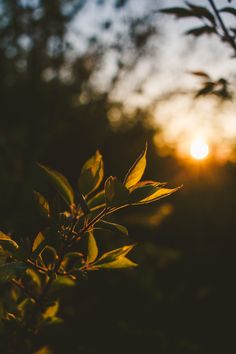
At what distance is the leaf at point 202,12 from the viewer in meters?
1.41

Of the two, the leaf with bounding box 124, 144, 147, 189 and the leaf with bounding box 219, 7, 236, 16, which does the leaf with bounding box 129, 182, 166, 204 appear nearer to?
the leaf with bounding box 124, 144, 147, 189

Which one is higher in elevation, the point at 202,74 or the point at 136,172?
the point at 202,74

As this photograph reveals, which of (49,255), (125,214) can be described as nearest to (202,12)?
(49,255)

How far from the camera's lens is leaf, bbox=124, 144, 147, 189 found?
927mm

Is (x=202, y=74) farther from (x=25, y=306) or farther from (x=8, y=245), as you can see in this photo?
(x=25, y=306)

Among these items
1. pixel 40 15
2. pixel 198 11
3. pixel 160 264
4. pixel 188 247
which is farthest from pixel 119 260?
pixel 188 247

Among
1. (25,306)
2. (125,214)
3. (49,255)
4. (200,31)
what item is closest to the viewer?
(25,306)

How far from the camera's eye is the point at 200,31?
4.79ft

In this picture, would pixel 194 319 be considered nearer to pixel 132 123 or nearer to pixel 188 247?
pixel 188 247

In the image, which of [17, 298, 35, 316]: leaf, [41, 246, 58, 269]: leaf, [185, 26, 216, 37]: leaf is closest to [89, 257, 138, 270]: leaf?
[41, 246, 58, 269]: leaf

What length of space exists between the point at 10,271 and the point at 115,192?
329mm

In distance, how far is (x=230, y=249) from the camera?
21.8 ft

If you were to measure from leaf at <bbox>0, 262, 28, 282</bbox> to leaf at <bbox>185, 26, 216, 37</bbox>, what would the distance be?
1.16 m

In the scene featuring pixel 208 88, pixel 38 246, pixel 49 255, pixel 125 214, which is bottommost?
pixel 125 214
